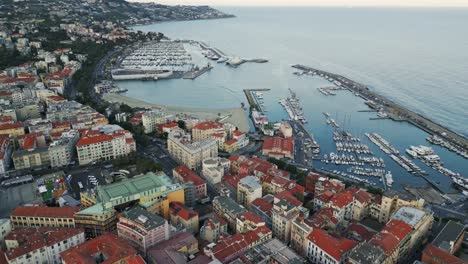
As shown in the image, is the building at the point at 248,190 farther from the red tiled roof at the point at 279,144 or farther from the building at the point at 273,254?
the red tiled roof at the point at 279,144

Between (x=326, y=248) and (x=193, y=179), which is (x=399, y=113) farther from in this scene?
(x=326, y=248)

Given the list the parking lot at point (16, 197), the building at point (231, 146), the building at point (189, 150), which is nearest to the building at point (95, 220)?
the parking lot at point (16, 197)

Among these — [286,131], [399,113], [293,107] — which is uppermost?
[286,131]

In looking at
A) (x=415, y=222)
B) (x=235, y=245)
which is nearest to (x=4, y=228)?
(x=235, y=245)

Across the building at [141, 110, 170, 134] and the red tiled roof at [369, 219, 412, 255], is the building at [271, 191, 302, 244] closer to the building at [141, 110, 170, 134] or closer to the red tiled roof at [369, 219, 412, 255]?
the red tiled roof at [369, 219, 412, 255]

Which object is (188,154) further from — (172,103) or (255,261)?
(172,103)

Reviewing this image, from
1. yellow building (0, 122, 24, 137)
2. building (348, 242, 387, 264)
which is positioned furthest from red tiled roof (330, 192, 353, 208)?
yellow building (0, 122, 24, 137)
